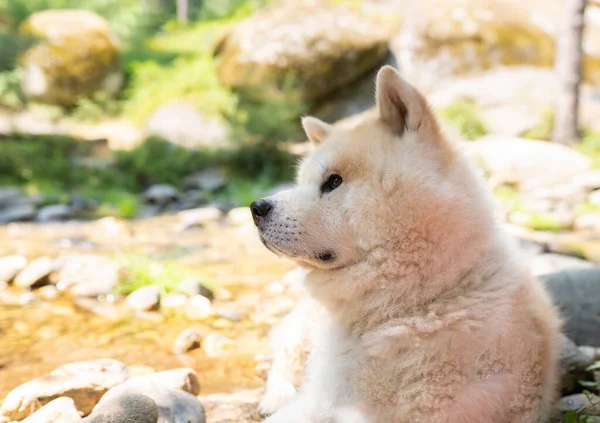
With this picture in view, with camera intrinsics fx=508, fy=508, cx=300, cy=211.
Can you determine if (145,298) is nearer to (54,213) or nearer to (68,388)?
(68,388)

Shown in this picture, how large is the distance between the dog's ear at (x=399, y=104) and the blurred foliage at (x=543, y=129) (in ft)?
39.8

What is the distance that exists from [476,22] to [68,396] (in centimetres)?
1629

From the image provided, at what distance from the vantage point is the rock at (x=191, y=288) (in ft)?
15.8

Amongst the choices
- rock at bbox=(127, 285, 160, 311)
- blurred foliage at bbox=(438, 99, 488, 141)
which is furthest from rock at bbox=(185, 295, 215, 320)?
blurred foliage at bbox=(438, 99, 488, 141)

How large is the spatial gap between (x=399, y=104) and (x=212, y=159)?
11.5 m

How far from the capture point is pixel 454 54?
15641 mm

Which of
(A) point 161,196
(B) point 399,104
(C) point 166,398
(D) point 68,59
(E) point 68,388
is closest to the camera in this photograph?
(B) point 399,104

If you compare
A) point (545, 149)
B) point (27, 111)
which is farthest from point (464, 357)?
point (27, 111)

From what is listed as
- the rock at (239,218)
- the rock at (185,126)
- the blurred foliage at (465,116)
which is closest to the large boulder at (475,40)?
the blurred foliage at (465,116)

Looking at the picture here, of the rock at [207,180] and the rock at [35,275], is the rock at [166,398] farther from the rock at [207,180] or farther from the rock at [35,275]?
the rock at [207,180]

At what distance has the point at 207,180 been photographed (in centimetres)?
1262

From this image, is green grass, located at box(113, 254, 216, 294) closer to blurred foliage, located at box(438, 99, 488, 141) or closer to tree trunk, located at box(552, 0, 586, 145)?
blurred foliage, located at box(438, 99, 488, 141)

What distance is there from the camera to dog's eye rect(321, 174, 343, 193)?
7.38 ft

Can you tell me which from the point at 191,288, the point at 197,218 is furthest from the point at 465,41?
the point at 191,288
